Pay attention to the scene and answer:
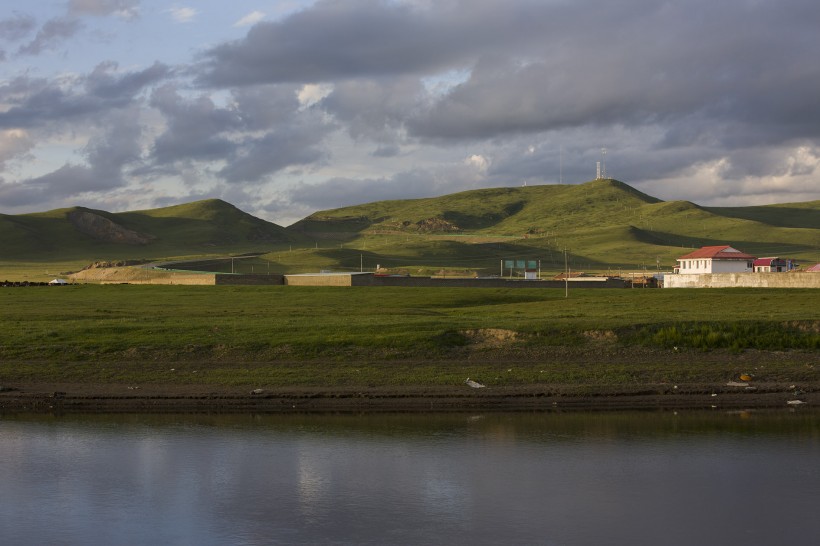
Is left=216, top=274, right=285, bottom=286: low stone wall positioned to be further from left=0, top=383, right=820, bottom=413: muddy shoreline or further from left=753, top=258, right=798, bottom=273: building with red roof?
left=753, top=258, right=798, bottom=273: building with red roof

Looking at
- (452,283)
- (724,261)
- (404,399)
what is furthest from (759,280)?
(404,399)

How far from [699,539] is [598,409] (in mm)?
15616

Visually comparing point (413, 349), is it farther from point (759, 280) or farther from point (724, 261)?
point (724, 261)

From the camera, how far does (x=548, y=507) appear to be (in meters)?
23.1

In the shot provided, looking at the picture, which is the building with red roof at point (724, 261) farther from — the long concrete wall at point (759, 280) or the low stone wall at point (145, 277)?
the low stone wall at point (145, 277)

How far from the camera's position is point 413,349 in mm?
45312

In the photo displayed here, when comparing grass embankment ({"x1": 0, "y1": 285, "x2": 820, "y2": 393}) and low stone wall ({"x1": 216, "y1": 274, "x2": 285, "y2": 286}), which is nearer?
grass embankment ({"x1": 0, "y1": 285, "x2": 820, "y2": 393})

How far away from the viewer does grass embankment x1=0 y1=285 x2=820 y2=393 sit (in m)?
41.1

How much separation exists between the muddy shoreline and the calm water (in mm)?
1534

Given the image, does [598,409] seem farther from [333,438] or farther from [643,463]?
[333,438]

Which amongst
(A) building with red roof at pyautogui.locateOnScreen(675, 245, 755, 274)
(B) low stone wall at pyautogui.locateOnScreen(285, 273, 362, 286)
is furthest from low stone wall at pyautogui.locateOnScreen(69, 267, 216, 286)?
(A) building with red roof at pyautogui.locateOnScreen(675, 245, 755, 274)

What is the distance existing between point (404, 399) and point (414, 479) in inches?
467

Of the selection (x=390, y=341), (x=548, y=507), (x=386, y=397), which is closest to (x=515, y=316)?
(x=390, y=341)

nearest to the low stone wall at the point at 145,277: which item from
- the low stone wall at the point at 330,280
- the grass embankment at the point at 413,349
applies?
the low stone wall at the point at 330,280
